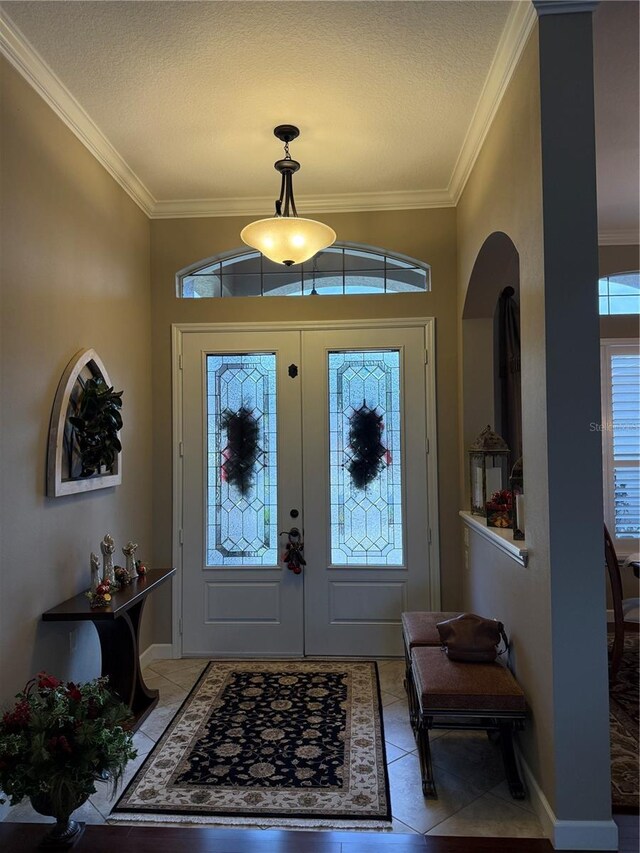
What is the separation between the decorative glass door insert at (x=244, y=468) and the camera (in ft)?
13.7

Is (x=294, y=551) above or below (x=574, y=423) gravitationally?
below

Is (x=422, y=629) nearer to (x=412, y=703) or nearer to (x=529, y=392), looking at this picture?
(x=412, y=703)

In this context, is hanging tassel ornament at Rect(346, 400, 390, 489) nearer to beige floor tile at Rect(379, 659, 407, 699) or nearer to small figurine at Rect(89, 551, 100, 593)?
beige floor tile at Rect(379, 659, 407, 699)

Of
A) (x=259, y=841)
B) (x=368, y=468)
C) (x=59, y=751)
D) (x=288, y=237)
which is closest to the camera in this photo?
(x=59, y=751)

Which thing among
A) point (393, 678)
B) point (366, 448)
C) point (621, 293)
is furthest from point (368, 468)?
point (621, 293)

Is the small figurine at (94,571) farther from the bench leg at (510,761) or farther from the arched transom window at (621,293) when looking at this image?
the arched transom window at (621,293)

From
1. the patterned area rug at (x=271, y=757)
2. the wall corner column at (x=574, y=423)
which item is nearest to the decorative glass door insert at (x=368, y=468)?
the patterned area rug at (x=271, y=757)

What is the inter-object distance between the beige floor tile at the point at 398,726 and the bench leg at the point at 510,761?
532mm

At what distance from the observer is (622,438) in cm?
499

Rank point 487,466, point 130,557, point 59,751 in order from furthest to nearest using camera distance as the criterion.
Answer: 1. point 487,466
2. point 130,557
3. point 59,751

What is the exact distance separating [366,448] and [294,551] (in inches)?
36.0

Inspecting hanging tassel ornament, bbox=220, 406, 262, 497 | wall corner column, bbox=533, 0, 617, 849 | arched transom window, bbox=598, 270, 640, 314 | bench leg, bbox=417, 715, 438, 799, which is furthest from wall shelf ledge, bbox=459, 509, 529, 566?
arched transom window, bbox=598, 270, 640, 314

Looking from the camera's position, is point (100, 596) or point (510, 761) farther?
point (100, 596)

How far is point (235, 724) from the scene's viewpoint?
3.13 m
